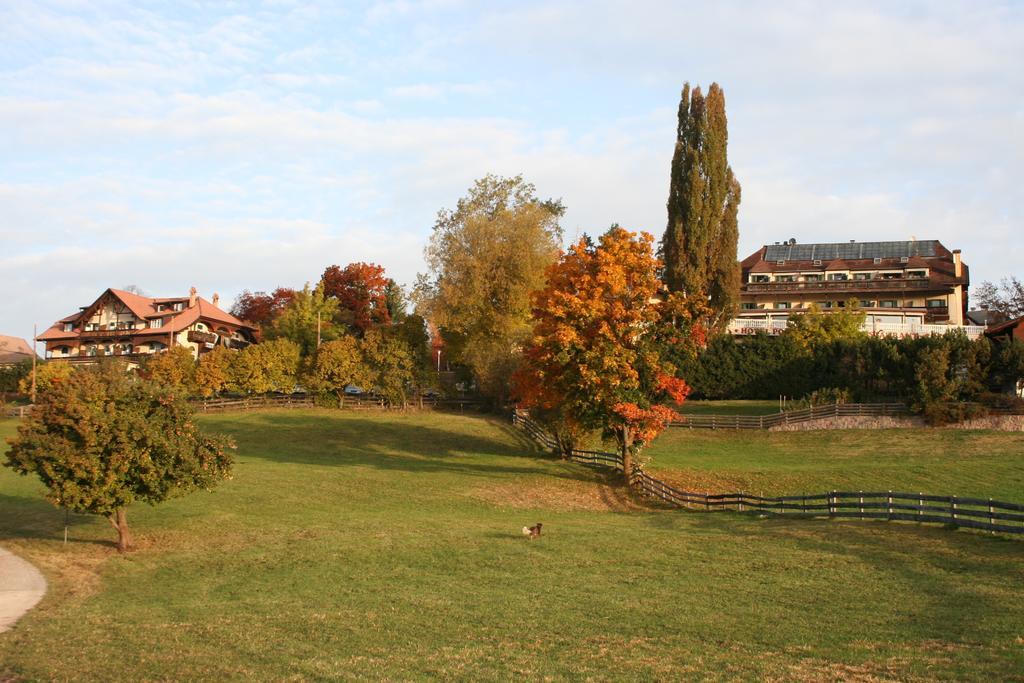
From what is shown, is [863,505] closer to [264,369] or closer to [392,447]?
[392,447]

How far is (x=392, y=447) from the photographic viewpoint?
5503 centimetres

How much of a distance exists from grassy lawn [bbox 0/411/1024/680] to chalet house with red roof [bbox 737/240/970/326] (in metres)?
63.3

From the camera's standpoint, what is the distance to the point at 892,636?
56.3ft

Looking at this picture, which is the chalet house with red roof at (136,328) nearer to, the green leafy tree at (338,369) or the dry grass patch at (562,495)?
A: the green leafy tree at (338,369)

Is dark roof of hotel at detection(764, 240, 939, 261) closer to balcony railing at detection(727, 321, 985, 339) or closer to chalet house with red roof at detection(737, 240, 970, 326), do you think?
chalet house with red roof at detection(737, 240, 970, 326)

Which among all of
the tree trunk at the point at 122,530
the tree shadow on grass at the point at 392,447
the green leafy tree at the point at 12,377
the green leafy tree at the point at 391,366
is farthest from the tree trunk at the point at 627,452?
the green leafy tree at the point at 12,377

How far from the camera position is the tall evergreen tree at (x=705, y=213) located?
7319 cm

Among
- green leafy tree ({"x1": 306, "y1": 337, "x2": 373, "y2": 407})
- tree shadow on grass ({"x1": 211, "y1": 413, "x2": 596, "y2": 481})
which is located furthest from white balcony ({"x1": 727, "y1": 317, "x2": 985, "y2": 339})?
green leafy tree ({"x1": 306, "y1": 337, "x2": 373, "y2": 407})

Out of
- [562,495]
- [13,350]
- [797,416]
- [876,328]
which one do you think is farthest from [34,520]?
[13,350]

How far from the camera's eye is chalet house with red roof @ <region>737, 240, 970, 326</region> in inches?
3649

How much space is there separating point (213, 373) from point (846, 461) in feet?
181

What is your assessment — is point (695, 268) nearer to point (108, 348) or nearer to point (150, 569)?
point (150, 569)

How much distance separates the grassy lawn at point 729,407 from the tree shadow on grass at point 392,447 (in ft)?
52.1

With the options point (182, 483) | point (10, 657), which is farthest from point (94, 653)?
point (182, 483)
